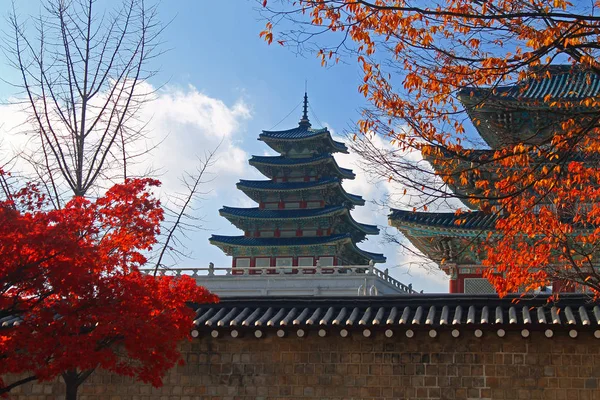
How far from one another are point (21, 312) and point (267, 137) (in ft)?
110

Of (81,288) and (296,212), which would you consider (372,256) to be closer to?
(296,212)

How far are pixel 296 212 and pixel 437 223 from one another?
818 inches

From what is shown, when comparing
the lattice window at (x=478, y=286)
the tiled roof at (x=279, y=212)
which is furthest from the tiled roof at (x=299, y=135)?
the lattice window at (x=478, y=286)

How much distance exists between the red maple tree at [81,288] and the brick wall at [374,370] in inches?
101

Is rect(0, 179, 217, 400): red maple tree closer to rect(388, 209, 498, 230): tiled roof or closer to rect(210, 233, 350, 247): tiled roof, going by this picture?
rect(388, 209, 498, 230): tiled roof

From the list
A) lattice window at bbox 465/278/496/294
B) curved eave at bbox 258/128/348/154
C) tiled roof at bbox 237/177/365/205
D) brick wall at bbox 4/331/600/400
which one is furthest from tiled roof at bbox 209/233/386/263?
brick wall at bbox 4/331/600/400

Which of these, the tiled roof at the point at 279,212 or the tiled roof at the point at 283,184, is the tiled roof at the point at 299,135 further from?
the tiled roof at the point at 279,212

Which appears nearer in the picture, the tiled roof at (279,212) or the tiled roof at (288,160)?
the tiled roof at (279,212)

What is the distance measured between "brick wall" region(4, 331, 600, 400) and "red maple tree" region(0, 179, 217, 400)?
2.56 m

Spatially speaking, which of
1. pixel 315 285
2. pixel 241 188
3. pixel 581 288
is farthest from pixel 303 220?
pixel 581 288

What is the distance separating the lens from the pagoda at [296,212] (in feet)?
136

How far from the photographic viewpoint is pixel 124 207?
12.0m

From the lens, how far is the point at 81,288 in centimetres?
1123

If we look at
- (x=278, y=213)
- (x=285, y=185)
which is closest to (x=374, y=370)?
(x=278, y=213)
